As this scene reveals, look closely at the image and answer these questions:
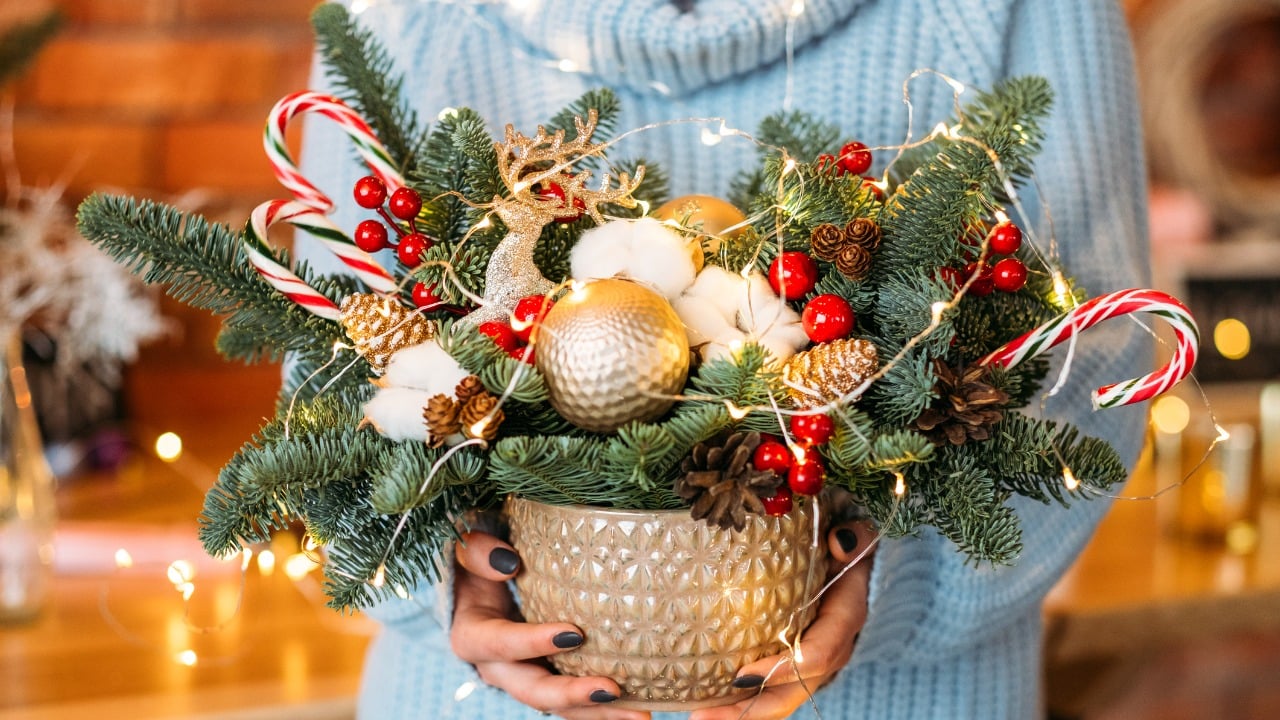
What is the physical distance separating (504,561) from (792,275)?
0.20 m

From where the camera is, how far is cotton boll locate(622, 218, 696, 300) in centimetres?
52

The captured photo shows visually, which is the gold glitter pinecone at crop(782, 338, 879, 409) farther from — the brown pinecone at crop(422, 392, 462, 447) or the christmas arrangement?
the brown pinecone at crop(422, 392, 462, 447)

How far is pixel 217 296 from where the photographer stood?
58 centimetres

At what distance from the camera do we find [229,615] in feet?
2.97

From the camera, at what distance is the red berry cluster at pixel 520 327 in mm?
506

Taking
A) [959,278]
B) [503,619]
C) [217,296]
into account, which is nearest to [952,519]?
[959,278]

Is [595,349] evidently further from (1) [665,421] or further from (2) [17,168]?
(2) [17,168]

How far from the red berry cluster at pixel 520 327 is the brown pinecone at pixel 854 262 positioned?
0.44 ft

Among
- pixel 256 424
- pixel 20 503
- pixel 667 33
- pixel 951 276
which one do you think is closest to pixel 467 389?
pixel 951 276

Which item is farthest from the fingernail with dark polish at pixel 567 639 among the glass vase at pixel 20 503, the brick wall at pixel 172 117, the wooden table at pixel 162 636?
the brick wall at pixel 172 117

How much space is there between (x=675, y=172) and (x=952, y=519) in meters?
0.38

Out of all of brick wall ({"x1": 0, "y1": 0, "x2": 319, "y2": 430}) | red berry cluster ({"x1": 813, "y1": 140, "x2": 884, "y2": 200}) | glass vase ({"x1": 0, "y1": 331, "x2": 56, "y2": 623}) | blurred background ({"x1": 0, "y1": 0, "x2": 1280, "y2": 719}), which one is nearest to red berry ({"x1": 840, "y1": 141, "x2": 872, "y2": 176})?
red berry cluster ({"x1": 813, "y1": 140, "x2": 884, "y2": 200})

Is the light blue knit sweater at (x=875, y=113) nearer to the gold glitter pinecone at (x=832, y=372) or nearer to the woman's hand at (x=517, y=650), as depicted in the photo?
the woman's hand at (x=517, y=650)

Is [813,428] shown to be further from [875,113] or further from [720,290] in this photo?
[875,113]
